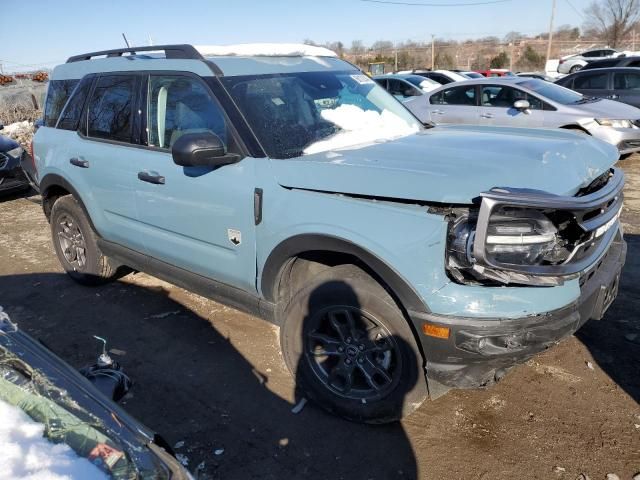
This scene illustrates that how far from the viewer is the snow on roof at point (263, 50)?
11.6 feet

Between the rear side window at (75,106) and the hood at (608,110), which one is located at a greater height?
the rear side window at (75,106)

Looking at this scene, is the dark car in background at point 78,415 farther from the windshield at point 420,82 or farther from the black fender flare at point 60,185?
the windshield at point 420,82

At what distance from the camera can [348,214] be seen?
8.50ft

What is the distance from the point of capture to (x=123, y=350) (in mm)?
3824

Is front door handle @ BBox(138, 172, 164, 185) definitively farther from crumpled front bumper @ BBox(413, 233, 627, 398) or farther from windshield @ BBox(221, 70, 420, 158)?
crumpled front bumper @ BBox(413, 233, 627, 398)

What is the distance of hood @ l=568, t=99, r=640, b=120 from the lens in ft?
27.9

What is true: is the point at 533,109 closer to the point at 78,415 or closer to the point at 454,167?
the point at 454,167

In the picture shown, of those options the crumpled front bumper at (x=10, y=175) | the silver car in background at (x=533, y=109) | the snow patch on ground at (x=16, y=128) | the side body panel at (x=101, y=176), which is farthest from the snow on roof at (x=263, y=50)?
the snow patch on ground at (x=16, y=128)

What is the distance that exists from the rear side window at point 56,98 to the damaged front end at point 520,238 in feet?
12.4

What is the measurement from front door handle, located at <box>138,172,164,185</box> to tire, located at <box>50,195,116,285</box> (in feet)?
3.89

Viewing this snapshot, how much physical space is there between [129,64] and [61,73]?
3.95ft

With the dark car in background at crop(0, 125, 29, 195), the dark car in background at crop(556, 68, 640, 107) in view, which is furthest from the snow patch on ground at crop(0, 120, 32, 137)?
the dark car in background at crop(556, 68, 640, 107)

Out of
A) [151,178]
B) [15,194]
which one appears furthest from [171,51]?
[15,194]

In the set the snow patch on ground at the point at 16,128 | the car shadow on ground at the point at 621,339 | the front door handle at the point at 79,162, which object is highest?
the front door handle at the point at 79,162
